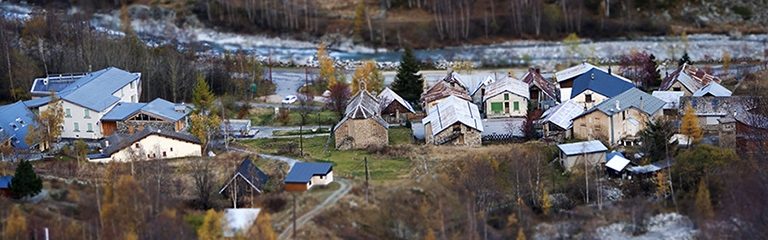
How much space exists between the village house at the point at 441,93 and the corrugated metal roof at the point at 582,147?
576 centimetres

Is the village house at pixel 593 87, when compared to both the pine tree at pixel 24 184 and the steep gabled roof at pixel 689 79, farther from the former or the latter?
the pine tree at pixel 24 184

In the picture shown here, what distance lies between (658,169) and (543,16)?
2610 cm

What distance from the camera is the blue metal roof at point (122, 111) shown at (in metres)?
33.5

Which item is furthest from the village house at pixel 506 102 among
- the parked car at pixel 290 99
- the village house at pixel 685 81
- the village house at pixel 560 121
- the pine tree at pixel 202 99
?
the pine tree at pixel 202 99

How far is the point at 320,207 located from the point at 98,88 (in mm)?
10496

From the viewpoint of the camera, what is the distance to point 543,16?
54781mm

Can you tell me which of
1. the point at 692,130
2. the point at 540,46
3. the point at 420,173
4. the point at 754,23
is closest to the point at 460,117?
the point at 420,173

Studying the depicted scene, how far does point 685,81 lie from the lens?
37.2m

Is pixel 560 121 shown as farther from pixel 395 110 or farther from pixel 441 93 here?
pixel 395 110

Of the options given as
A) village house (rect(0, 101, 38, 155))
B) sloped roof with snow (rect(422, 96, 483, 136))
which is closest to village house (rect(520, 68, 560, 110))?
sloped roof with snow (rect(422, 96, 483, 136))

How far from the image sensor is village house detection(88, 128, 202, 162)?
30.7 m

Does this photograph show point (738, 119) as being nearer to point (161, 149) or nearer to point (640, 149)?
point (640, 149)

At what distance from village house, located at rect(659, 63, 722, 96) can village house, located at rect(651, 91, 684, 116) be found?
0.40 meters

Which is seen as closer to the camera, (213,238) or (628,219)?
(213,238)
